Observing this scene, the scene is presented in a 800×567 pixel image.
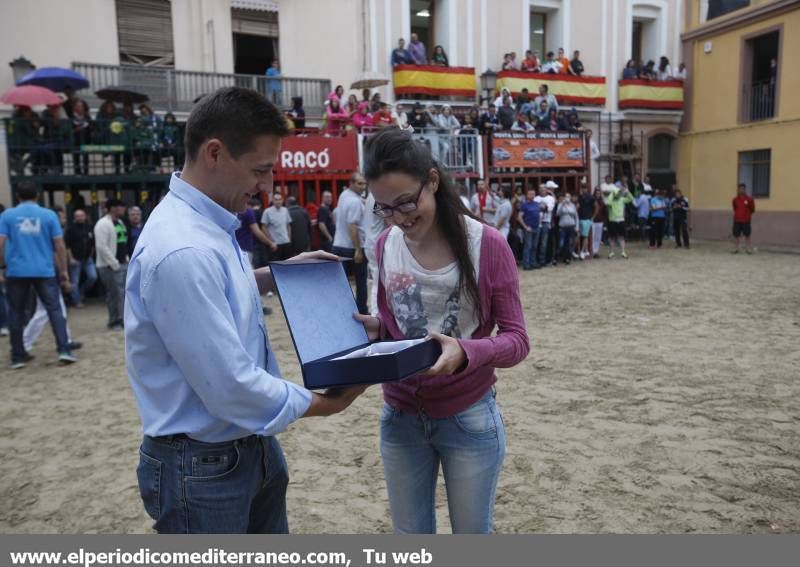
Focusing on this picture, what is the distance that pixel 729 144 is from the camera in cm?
2053

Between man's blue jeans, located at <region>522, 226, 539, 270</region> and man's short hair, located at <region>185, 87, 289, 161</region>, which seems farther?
man's blue jeans, located at <region>522, 226, 539, 270</region>

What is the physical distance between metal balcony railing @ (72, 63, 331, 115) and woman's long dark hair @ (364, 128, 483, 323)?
43.1 feet

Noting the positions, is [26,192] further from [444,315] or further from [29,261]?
[444,315]

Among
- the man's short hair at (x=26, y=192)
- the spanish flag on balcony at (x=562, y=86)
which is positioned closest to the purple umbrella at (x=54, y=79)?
the man's short hair at (x=26, y=192)

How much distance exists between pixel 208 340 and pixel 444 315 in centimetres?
85

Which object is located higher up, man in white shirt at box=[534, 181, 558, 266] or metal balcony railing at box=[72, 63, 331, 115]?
metal balcony railing at box=[72, 63, 331, 115]

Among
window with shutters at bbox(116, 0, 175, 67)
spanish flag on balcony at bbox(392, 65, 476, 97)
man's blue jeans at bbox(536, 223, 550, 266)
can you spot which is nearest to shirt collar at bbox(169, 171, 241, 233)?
man's blue jeans at bbox(536, 223, 550, 266)

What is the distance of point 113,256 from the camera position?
8188 mm

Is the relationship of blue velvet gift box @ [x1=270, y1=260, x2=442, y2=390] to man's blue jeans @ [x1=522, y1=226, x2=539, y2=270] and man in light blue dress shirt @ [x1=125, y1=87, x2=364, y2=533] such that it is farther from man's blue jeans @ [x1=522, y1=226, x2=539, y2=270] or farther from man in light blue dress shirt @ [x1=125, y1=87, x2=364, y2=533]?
man's blue jeans @ [x1=522, y1=226, x2=539, y2=270]

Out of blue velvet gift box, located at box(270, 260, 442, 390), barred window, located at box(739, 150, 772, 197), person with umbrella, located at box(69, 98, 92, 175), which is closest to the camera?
blue velvet gift box, located at box(270, 260, 442, 390)

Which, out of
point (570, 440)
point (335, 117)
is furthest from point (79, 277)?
point (570, 440)

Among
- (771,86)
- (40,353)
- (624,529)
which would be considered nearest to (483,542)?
(624,529)

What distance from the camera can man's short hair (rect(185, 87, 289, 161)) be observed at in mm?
1638

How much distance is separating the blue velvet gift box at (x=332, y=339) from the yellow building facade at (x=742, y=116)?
64.8ft
